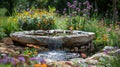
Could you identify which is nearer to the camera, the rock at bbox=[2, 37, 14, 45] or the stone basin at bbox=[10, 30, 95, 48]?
the stone basin at bbox=[10, 30, 95, 48]

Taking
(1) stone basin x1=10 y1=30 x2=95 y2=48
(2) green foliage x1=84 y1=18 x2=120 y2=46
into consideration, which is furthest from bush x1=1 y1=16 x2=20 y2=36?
(2) green foliage x1=84 y1=18 x2=120 y2=46

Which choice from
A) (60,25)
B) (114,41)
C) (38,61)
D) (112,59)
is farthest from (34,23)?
(38,61)

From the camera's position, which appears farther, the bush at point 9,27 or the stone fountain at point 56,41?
the bush at point 9,27

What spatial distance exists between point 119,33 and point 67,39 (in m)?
1.70

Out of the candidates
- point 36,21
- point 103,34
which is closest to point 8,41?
point 36,21

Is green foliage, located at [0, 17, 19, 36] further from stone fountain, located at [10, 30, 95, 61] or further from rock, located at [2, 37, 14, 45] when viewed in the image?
stone fountain, located at [10, 30, 95, 61]

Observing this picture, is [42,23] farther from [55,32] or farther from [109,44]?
[109,44]

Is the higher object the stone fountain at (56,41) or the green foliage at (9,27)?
the green foliage at (9,27)

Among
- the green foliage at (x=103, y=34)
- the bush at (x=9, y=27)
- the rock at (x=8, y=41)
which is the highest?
the bush at (x=9, y=27)

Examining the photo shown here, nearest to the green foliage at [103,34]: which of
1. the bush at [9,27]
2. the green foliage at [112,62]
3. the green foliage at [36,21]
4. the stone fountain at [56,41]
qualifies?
the stone fountain at [56,41]

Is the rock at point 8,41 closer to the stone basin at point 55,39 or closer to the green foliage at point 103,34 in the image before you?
the stone basin at point 55,39

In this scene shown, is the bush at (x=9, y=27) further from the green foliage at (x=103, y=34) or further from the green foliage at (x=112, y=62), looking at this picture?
the green foliage at (x=112, y=62)

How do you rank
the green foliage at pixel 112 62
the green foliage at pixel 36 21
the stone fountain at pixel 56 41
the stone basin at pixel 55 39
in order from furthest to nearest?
the green foliage at pixel 36 21, the stone basin at pixel 55 39, the stone fountain at pixel 56 41, the green foliage at pixel 112 62

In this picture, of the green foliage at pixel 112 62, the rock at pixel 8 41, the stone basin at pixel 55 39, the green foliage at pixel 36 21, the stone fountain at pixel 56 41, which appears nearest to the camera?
the green foliage at pixel 112 62
